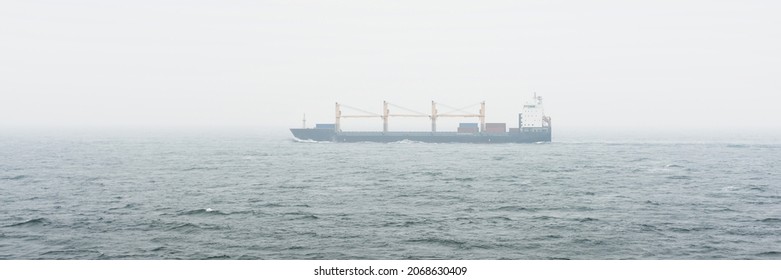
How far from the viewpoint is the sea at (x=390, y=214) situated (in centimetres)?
2789

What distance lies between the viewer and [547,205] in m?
41.1

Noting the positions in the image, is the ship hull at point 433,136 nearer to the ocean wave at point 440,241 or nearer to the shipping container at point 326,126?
the shipping container at point 326,126

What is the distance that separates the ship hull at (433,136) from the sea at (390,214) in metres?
65.0

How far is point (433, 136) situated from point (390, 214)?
Result: 10179 cm

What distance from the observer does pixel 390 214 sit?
37000 millimetres

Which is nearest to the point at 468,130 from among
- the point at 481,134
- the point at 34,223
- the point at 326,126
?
the point at 481,134

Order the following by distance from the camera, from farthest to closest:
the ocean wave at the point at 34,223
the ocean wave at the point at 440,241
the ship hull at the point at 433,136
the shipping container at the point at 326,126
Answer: the shipping container at the point at 326,126
the ship hull at the point at 433,136
the ocean wave at the point at 34,223
the ocean wave at the point at 440,241

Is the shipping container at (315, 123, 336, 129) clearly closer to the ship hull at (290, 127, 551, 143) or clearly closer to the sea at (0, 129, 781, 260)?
the ship hull at (290, 127, 551, 143)

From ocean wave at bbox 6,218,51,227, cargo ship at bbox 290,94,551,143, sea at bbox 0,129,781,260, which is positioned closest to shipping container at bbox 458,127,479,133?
cargo ship at bbox 290,94,551,143

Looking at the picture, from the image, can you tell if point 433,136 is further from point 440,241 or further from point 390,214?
point 440,241

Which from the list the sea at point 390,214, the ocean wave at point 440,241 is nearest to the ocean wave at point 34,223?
the sea at point 390,214

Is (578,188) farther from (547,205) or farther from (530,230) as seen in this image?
(530,230)

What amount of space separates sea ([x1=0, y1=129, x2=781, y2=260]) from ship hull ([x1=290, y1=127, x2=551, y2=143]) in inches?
2561

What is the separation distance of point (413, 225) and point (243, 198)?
1689cm
